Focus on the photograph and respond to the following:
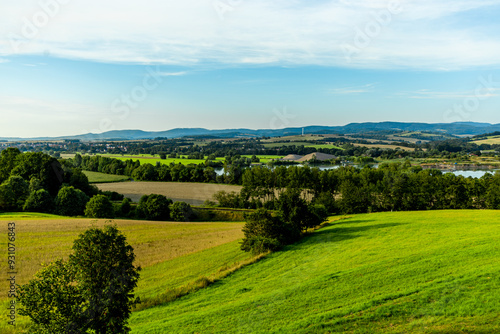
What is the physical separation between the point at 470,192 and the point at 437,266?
199 feet

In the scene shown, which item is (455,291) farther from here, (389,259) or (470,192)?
(470,192)

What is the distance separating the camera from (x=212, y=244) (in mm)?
41094

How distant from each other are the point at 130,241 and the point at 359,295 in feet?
110

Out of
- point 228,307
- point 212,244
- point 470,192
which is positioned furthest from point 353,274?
point 470,192

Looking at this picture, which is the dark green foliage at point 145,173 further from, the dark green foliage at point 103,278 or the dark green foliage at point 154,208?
the dark green foliage at point 103,278

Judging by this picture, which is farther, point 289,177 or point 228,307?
point 289,177

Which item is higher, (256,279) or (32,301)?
(32,301)

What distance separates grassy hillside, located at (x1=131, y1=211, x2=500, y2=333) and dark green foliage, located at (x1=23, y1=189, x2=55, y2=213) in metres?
60.6

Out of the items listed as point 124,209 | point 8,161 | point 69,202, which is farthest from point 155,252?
Result: point 8,161

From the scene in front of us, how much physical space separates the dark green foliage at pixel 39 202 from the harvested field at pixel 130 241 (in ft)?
66.2

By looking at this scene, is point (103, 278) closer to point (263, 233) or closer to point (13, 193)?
point (263, 233)

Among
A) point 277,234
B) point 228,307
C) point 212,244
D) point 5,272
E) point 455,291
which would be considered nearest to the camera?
point 455,291

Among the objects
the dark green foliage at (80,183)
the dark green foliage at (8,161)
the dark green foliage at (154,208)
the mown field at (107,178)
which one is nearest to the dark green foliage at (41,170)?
the dark green foliage at (80,183)

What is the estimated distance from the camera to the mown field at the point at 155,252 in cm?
2550
